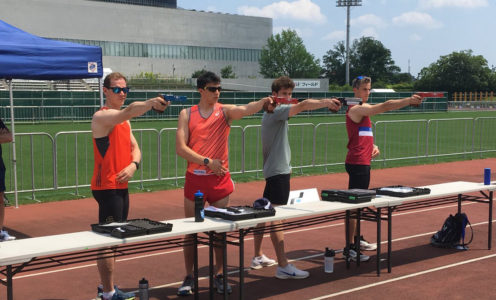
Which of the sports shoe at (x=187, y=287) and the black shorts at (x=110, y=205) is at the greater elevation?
the black shorts at (x=110, y=205)

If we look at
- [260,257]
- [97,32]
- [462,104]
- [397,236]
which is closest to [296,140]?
[397,236]

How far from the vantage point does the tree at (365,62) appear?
470ft

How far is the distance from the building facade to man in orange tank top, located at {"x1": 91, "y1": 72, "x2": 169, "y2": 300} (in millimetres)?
74174

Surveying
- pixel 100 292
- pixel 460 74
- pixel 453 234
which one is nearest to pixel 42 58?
pixel 100 292

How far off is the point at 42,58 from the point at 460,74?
9743cm

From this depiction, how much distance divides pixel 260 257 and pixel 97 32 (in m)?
80.2

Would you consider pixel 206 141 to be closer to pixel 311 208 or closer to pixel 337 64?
pixel 311 208

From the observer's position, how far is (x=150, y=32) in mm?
89125

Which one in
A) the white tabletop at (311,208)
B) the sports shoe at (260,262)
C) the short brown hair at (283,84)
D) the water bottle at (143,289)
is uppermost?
the short brown hair at (283,84)

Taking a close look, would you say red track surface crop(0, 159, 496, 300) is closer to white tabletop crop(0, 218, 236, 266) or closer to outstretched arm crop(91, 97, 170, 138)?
white tabletop crop(0, 218, 236, 266)

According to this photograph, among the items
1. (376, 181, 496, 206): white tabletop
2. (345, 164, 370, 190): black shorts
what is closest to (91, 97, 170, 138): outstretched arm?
(376, 181, 496, 206): white tabletop

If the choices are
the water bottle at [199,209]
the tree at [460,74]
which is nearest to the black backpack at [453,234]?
the water bottle at [199,209]

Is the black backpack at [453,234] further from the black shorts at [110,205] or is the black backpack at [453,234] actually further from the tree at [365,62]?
the tree at [365,62]

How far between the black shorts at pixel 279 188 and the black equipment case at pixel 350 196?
17.8 inches
